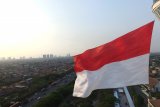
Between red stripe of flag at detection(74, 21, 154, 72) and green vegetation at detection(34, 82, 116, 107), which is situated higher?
red stripe of flag at detection(74, 21, 154, 72)

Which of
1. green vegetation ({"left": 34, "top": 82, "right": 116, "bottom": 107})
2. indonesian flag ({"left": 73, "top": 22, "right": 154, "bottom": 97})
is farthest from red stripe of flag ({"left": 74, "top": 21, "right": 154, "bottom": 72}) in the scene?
green vegetation ({"left": 34, "top": 82, "right": 116, "bottom": 107})

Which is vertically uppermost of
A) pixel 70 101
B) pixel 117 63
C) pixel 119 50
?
pixel 119 50

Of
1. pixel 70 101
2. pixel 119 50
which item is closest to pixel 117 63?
pixel 119 50

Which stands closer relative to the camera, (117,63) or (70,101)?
(117,63)

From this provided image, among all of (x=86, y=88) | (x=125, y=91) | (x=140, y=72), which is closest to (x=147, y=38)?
(x=140, y=72)

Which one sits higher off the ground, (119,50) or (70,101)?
(119,50)

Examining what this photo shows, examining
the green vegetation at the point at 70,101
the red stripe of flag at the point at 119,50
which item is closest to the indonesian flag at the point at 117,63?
the red stripe of flag at the point at 119,50

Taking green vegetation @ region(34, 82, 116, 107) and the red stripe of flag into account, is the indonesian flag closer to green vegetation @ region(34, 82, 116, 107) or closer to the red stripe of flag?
the red stripe of flag

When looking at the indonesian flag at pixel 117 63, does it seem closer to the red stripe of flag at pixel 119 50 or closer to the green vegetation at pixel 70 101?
the red stripe of flag at pixel 119 50

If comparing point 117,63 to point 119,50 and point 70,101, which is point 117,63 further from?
point 70,101
